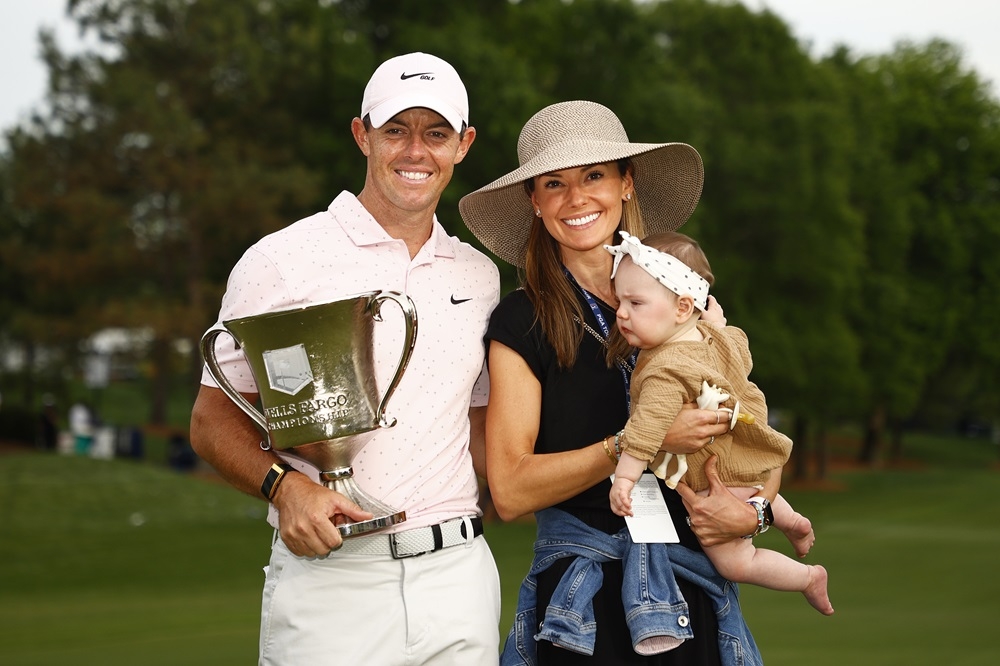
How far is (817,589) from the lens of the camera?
3516mm

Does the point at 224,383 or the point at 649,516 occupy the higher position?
the point at 224,383

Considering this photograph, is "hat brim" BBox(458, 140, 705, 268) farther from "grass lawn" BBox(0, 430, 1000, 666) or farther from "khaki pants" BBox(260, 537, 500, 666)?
"grass lawn" BBox(0, 430, 1000, 666)

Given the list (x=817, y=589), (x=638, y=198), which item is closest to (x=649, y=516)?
(x=817, y=589)

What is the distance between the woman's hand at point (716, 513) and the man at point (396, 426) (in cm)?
65

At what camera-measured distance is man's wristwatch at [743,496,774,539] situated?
10.8ft

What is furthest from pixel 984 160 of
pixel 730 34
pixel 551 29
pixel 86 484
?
pixel 86 484

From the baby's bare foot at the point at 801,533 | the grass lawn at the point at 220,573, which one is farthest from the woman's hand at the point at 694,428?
the grass lawn at the point at 220,573

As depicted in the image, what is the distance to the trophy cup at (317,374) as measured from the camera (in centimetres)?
302

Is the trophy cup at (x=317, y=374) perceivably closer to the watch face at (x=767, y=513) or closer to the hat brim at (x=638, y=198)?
the hat brim at (x=638, y=198)

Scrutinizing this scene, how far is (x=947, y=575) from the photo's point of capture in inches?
643

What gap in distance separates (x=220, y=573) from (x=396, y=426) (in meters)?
13.7

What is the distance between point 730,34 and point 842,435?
31959 mm

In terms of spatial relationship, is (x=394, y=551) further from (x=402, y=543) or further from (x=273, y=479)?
(x=273, y=479)

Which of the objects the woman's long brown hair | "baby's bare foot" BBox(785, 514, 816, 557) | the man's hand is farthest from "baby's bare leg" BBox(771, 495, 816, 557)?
the man's hand
